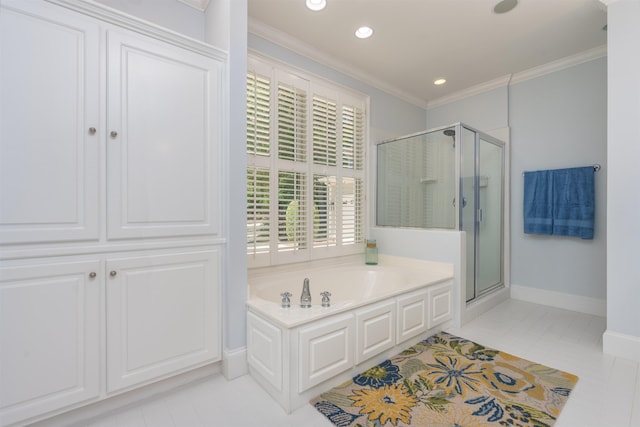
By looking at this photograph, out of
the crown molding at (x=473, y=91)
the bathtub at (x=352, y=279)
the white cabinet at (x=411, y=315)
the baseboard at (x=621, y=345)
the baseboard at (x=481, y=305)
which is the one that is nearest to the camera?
the baseboard at (x=621, y=345)

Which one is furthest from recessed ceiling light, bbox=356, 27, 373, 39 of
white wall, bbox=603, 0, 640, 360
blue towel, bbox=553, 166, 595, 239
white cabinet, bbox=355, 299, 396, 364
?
blue towel, bbox=553, 166, 595, 239

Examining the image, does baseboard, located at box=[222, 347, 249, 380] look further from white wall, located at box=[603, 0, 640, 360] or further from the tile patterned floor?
white wall, located at box=[603, 0, 640, 360]

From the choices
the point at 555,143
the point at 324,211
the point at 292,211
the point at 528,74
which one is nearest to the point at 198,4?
the point at 292,211

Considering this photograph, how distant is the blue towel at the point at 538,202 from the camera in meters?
3.11

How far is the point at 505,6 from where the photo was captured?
2.22 meters

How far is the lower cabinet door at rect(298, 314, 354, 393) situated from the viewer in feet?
5.24

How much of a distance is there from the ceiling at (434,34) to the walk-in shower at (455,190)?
750 mm

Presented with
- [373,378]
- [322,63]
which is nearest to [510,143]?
[322,63]

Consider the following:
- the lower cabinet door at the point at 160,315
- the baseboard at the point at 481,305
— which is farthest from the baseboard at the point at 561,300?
the lower cabinet door at the point at 160,315

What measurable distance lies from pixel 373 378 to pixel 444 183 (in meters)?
1.97

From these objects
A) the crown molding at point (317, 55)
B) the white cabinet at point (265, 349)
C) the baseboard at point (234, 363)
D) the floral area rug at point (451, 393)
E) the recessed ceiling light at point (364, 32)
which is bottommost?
the floral area rug at point (451, 393)

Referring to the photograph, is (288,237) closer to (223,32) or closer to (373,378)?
(373,378)

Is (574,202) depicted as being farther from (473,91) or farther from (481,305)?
(473,91)

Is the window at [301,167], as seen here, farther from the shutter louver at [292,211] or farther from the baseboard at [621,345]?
the baseboard at [621,345]
